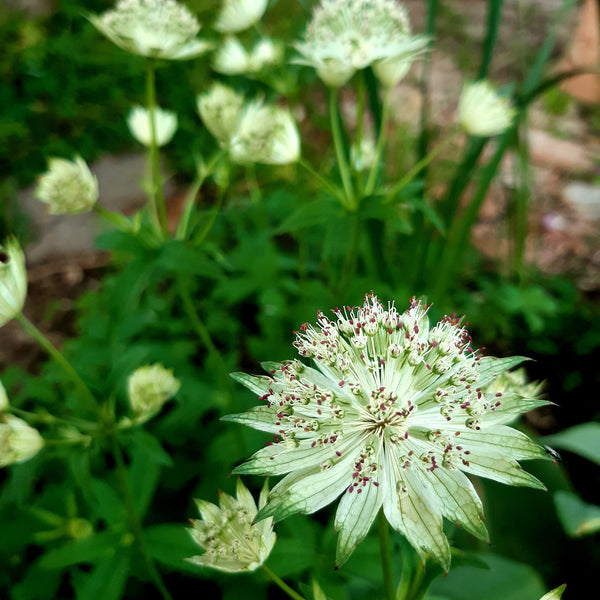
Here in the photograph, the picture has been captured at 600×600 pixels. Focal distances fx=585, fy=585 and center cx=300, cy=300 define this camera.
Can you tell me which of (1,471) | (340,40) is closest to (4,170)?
(1,471)

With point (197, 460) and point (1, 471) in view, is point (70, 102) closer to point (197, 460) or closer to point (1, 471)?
point (1, 471)

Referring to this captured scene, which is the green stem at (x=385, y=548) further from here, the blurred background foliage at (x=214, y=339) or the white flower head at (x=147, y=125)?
the white flower head at (x=147, y=125)

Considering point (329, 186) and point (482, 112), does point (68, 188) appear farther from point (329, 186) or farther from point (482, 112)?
point (482, 112)

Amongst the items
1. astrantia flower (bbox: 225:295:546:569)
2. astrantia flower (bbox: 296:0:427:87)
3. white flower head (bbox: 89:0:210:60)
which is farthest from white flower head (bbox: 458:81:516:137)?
astrantia flower (bbox: 225:295:546:569)

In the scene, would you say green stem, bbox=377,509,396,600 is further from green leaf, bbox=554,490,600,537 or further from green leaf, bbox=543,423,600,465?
green leaf, bbox=543,423,600,465

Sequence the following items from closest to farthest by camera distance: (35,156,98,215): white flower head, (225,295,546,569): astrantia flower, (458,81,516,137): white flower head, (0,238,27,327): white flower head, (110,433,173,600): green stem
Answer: (225,295,546,569): astrantia flower < (0,238,27,327): white flower head < (110,433,173,600): green stem < (35,156,98,215): white flower head < (458,81,516,137): white flower head
